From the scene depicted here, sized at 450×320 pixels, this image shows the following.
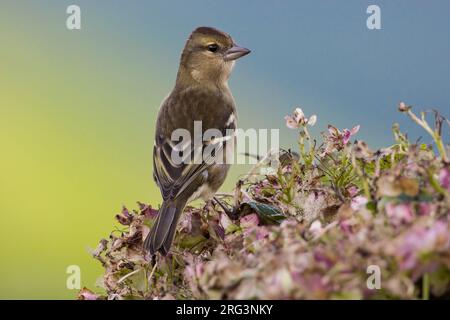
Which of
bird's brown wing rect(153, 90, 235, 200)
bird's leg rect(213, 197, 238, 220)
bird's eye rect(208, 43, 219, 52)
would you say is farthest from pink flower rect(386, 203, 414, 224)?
bird's eye rect(208, 43, 219, 52)

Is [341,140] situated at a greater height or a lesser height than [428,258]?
greater

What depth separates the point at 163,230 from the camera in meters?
2.23

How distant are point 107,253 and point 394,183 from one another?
48.5 inches

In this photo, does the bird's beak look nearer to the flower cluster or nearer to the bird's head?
the bird's head

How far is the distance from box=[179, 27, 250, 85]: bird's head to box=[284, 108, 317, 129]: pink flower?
1.81 m

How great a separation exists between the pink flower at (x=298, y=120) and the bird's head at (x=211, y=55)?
181cm

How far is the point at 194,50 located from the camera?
427 centimetres

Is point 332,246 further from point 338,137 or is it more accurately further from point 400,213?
point 338,137

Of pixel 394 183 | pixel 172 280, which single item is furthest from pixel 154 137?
pixel 394 183

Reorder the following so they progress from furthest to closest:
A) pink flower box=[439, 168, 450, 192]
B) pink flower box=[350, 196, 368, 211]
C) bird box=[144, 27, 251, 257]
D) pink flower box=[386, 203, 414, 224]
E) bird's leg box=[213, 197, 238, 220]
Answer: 1. bird box=[144, 27, 251, 257]
2. bird's leg box=[213, 197, 238, 220]
3. pink flower box=[350, 196, 368, 211]
4. pink flower box=[439, 168, 450, 192]
5. pink flower box=[386, 203, 414, 224]

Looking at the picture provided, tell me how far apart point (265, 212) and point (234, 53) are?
216 centimetres

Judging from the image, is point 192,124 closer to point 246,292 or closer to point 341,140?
point 341,140

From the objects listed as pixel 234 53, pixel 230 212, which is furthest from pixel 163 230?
pixel 234 53

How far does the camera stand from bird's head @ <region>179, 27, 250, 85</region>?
4.16 metres
